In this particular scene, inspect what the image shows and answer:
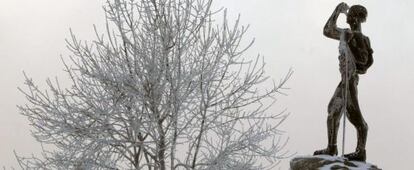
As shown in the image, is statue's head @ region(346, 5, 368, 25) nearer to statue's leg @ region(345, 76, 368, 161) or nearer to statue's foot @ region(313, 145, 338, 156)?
→ statue's leg @ region(345, 76, 368, 161)

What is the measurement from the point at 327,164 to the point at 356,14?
2529 mm

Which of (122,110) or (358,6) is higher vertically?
(358,6)

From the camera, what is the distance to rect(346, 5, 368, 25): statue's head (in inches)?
386

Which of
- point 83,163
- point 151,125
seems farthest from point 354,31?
point 83,163

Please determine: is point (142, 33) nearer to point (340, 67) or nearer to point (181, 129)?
point (181, 129)

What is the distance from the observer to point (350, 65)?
9758mm

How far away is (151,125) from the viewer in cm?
885

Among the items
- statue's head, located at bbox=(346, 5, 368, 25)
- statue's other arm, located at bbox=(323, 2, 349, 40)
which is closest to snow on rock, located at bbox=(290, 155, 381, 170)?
statue's other arm, located at bbox=(323, 2, 349, 40)

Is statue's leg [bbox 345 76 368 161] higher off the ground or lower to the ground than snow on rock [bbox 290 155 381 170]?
higher

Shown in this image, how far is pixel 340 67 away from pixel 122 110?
3.52 metres

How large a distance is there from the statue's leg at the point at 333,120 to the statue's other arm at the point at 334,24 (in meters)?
0.82

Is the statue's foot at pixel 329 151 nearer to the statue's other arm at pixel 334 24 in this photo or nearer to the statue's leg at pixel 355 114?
the statue's leg at pixel 355 114

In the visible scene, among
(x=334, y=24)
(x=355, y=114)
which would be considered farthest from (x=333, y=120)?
(x=334, y=24)

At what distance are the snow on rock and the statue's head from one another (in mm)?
2258
